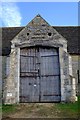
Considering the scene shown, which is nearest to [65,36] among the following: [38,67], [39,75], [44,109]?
[38,67]

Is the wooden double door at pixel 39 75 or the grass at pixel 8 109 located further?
the wooden double door at pixel 39 75

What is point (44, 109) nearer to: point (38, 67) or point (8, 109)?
point (8, 109)

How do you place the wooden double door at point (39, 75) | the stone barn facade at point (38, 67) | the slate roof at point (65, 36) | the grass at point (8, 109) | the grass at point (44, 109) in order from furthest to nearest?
the slate roof at point (65, 36) < the wooden double door at point (39, 75) < the stone barn facade at point (38, 67) < the grass at point (8, 109) < the grass at point (44, 109)

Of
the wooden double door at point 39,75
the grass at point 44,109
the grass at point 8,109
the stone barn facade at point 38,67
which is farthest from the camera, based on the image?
the wooden double door at point 39,75

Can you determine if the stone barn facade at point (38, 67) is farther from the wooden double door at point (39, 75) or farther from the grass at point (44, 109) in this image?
the grass at point (44, 109)

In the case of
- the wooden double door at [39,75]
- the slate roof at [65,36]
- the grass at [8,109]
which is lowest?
the grass at [8,109]

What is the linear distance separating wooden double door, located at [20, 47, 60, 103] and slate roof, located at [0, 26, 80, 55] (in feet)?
7.42

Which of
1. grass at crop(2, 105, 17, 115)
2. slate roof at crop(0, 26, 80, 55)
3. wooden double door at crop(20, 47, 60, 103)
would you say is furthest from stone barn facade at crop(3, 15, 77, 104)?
slate roof at crop(0, 26, 80, 55)

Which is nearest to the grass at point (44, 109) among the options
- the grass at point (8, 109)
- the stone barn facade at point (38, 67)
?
the grass at point (8, 109)

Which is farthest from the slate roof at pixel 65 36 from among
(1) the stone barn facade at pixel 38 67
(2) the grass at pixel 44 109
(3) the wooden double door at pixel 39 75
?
(2) the grass at pixel 44 109

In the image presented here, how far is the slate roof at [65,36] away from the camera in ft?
69.3

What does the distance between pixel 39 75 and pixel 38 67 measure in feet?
1.87

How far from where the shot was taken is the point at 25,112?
50.1 feet

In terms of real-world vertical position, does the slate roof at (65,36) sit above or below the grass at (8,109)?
above
